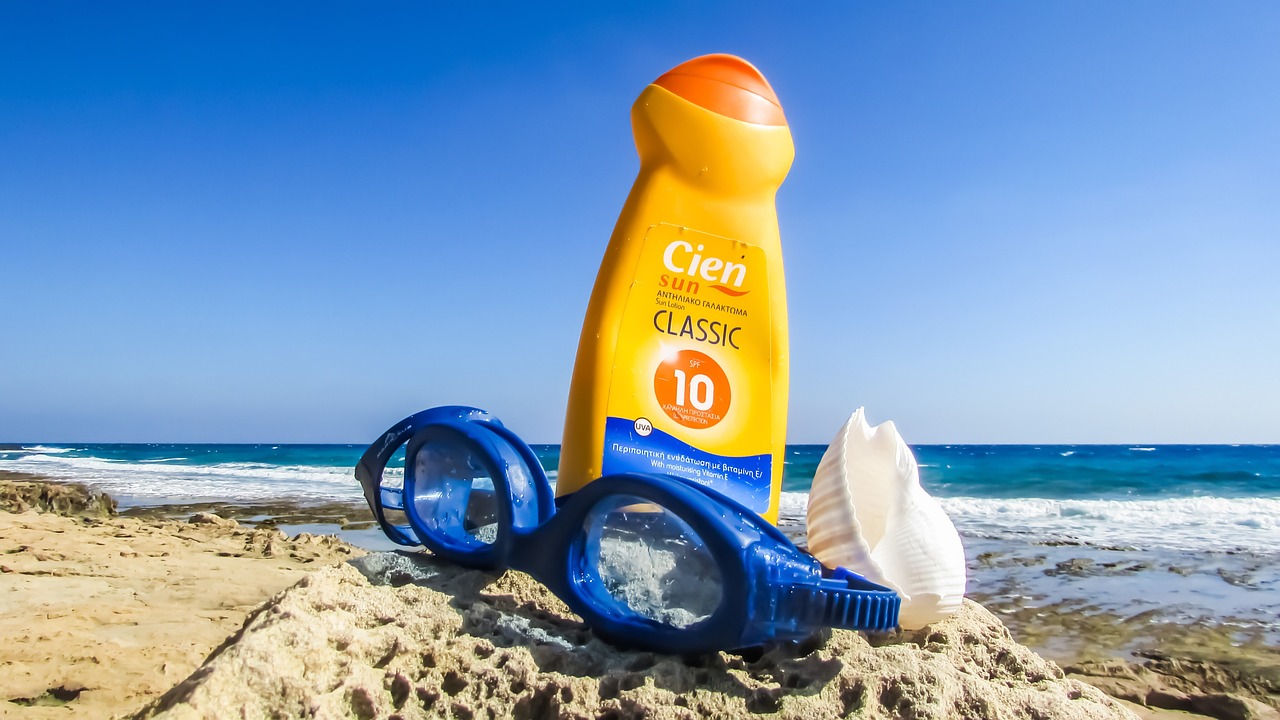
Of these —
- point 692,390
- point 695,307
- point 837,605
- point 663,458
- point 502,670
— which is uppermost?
point 695,307

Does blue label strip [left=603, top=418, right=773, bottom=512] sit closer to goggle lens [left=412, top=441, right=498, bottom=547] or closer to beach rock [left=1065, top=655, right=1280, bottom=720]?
goggle lens [left=412, top=441, right=498, bottom=547]

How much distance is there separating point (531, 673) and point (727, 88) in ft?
5.81

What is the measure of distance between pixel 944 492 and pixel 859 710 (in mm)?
14397

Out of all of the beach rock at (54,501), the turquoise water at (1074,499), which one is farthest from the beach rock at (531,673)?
the beach rock at (54,501)

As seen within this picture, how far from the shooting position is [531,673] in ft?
3.90

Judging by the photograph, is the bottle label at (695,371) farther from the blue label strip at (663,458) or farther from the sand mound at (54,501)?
the sand mound at (54,501)

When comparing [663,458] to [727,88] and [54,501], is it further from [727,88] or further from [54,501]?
[54,501]

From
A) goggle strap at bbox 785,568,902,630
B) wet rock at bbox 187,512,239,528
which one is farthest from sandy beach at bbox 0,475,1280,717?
wet rock at bbox 187,512,239,528

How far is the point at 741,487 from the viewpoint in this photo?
219 centimetres

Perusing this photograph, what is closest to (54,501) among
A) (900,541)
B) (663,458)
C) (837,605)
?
(663,458)

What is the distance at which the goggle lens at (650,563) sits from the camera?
3.96 ft

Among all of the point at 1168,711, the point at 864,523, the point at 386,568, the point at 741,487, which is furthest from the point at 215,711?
the point at 1168,711

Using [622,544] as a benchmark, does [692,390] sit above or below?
above

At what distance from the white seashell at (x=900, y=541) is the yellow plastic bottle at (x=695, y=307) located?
0.66 m
